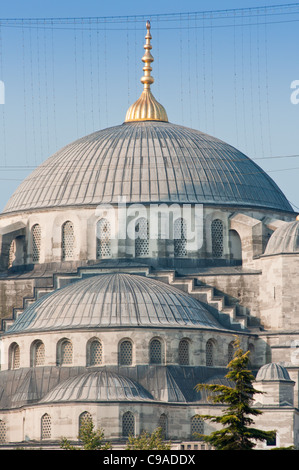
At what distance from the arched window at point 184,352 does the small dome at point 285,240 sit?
310 inches

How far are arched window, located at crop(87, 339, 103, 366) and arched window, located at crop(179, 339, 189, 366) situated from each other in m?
3.84

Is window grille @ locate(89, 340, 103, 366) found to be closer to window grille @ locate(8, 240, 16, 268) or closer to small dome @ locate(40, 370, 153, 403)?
small dome @ locate(40, 370, 153, 403)

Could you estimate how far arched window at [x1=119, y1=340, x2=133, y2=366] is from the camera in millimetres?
75000

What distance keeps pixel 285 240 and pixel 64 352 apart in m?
13.2

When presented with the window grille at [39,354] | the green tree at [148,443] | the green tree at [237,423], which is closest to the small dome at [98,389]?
the window grille at [39,354]

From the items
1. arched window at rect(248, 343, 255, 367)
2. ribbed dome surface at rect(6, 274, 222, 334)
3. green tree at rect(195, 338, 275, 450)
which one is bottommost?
green tree at rect(195, 338, 275, 450)

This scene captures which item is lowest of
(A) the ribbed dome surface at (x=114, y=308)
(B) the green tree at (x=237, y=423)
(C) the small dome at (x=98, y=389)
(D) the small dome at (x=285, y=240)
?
(B) the green tree at (x=237, y=423)

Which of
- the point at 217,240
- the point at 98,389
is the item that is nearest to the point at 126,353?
the point at 98,389

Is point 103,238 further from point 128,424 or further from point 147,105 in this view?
point 128,424

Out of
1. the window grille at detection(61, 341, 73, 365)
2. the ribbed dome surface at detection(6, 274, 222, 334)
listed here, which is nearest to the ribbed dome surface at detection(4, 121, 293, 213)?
the ribbed dome surface at detection(6, 274, 222, 334)

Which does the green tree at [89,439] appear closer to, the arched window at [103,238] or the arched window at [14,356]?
the arched window at [14,356]

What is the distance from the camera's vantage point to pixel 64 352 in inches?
2987

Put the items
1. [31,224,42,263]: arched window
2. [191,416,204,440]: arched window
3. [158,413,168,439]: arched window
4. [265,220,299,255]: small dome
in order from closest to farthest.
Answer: [158,413,168,439]: arched window → [191,416,204,440]: arched window → [265,220,299,255]: small dome → [31,224,42,263]: arched window

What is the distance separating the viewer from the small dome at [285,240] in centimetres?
8031
